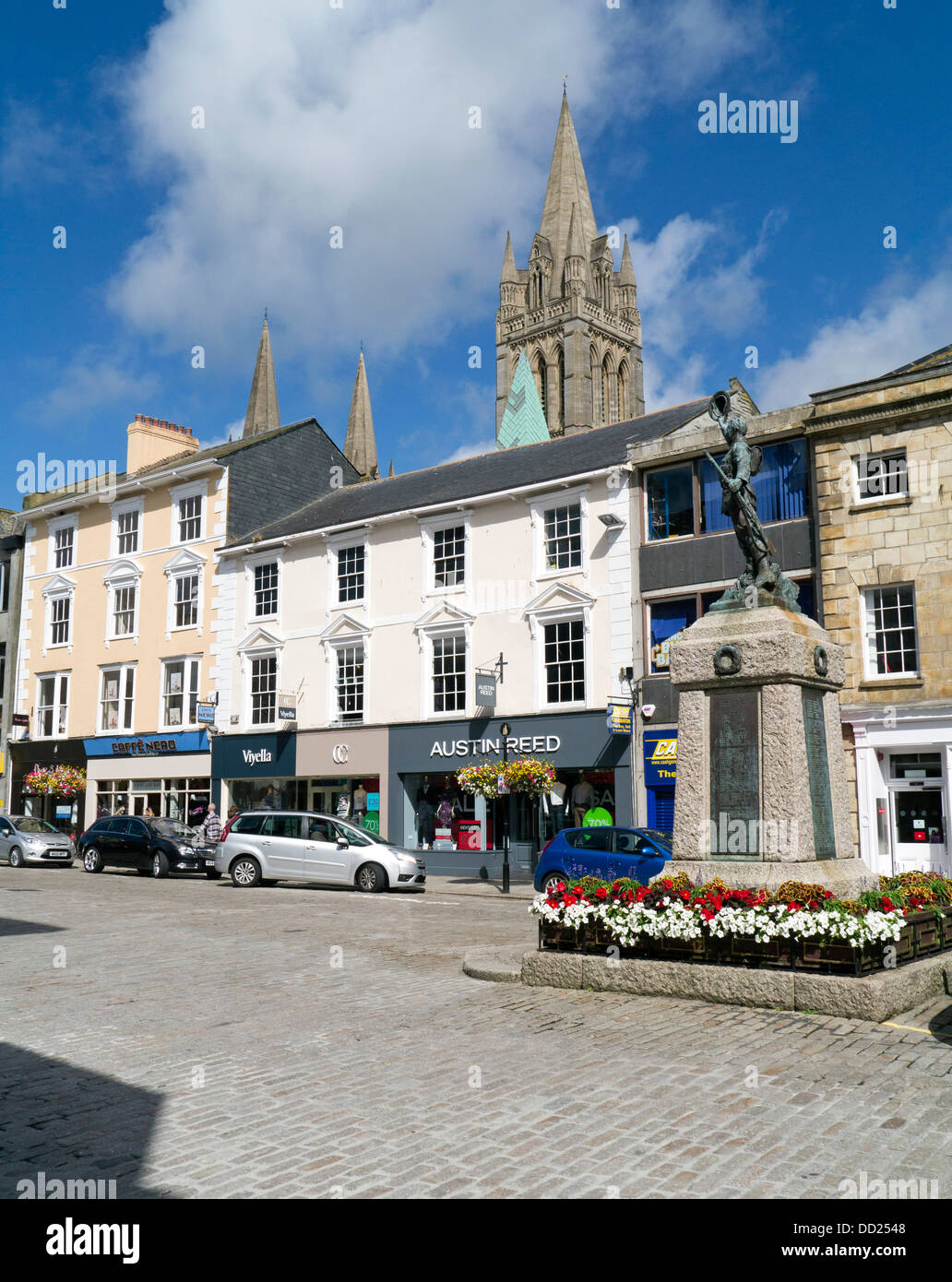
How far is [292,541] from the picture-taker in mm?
33094

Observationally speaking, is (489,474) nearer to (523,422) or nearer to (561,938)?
(561,938)

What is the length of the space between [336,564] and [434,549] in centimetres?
382

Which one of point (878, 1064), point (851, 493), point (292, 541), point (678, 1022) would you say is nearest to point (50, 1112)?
point (678, 1022)

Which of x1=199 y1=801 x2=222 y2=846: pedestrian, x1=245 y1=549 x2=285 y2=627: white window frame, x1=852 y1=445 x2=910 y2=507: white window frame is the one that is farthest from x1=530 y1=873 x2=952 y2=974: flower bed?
x1=245 y1=549 x2=285 y2=627: white window frame

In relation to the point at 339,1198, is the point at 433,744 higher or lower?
higher

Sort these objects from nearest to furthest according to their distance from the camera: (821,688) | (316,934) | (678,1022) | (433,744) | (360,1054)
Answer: (360,1054)
(678,1022)
(821,688)
(316,934)
(433,744)

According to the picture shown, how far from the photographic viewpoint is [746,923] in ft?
28.2

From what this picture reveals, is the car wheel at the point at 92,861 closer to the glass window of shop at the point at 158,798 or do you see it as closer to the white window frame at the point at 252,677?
the glass window of shop at the point at 158,798

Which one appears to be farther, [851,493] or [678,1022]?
[851,493]

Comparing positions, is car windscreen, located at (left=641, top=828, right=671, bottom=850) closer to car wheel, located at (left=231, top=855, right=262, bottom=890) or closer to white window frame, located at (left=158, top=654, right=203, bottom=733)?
car wheel, located at (left=231, top=855, right=262, bottom=890)

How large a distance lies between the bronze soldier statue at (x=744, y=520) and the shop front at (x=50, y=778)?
31762 mm

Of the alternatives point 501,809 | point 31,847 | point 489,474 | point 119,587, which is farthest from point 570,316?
point 31,847
